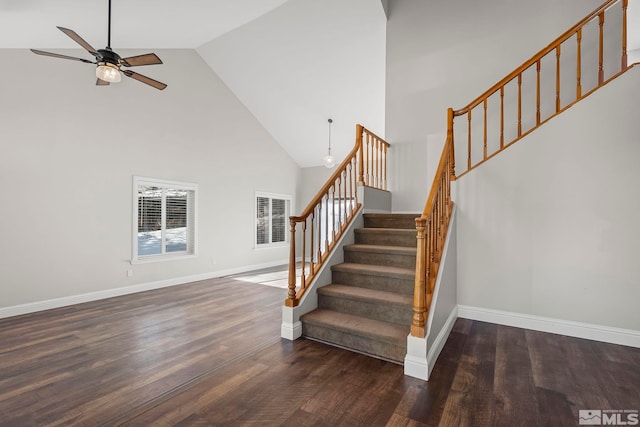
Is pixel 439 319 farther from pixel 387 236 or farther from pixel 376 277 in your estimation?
pixel 387 236

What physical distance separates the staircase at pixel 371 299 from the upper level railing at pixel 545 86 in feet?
4.46

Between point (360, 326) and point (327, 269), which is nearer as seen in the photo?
point (360, 326)

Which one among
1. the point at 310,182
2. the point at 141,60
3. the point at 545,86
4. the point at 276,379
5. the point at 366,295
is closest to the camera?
the point at 276,379

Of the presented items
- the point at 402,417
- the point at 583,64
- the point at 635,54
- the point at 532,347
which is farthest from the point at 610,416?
the point at 635,54

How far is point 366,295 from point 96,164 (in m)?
4.36

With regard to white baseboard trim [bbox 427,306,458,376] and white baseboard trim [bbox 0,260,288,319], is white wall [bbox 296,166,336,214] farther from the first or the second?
white baseboard trim [bbox 427,306,458,376]

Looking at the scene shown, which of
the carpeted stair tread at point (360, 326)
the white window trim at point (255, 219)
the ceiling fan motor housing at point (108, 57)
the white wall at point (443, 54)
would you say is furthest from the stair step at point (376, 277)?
the white window trim at point (255, 219)

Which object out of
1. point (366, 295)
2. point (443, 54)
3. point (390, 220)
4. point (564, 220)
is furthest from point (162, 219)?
point (564, 220)

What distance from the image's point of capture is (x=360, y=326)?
2.71 m

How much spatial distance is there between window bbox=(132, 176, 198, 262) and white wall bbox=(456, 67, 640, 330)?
4.81m

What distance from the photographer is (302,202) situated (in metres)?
8.73

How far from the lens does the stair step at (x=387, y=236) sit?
3.54 m

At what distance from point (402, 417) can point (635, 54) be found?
5939mm

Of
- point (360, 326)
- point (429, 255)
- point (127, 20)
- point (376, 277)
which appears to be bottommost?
point (360, 326)
